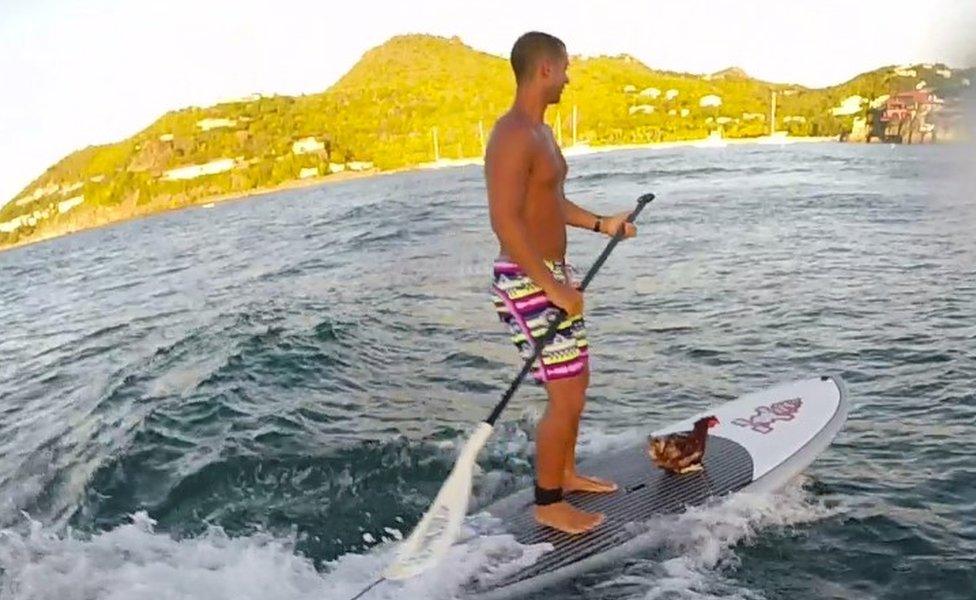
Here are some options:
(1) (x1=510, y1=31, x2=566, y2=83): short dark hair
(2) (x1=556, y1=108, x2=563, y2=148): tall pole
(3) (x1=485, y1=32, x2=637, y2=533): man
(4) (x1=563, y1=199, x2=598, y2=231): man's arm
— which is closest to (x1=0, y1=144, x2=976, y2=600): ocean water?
(3) (x1=485, y1=32, x2=637, y2=533): man

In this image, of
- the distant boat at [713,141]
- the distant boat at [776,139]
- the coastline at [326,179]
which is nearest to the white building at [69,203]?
the coastline at [326,179]

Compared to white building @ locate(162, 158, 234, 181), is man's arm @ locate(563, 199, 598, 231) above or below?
above

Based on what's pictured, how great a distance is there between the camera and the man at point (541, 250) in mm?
4863

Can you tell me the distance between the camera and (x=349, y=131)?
154 m

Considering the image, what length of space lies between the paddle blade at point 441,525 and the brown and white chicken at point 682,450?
1.69m

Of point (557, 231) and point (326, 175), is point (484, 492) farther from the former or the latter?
point (326, 175)

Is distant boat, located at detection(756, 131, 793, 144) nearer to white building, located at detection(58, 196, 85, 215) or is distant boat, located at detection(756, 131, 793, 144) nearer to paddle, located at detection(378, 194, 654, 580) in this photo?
white building, located at detection(58, 196, 85, 215)

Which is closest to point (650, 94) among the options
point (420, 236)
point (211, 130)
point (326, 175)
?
point (326, 175)

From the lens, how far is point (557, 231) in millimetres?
5250

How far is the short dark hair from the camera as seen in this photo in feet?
16.0

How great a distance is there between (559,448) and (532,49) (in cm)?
237

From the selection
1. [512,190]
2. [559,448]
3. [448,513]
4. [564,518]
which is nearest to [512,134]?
[512,190]

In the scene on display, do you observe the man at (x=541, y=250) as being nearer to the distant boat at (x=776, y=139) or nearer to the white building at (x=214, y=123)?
the distant boat at (x=776, y=139)

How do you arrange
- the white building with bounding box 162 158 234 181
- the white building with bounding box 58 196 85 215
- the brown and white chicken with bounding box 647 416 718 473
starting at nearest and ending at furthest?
the brown and white chicken with bounding box 647 416 718 473, the white building with bounding box 58 196 85 215, the white building with bounding box 162 158 234 181
